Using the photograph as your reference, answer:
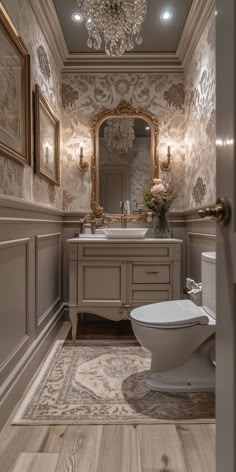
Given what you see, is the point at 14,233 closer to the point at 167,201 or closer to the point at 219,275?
the point at 219,275

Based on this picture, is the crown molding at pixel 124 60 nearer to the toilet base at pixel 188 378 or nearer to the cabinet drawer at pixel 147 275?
the cabinet drawer at pixel 147 275

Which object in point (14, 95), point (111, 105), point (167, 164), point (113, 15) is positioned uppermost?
point (113, 15)

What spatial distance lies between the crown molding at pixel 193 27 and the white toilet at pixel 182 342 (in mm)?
1720

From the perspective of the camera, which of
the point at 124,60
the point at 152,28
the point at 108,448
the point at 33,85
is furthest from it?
the point at 124,60

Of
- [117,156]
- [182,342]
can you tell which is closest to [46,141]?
[117,156]

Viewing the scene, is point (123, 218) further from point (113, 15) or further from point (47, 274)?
point (113, 15)

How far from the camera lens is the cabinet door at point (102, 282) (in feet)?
8.07

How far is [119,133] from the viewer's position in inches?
120

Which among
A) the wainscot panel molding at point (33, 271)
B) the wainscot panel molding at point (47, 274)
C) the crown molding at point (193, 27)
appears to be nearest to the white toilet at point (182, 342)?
the wainscot panel molding at point (33, 271)

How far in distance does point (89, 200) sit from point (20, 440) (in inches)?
83.2

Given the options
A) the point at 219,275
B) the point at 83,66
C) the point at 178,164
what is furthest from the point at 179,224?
the point at 219,275

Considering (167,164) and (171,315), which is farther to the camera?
(167,164)

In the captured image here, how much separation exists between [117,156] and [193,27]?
45.6 inches

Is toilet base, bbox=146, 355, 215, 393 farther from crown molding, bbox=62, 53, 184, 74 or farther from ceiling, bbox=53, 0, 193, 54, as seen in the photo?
crown molding, bbox=62, 53, 184, 74
